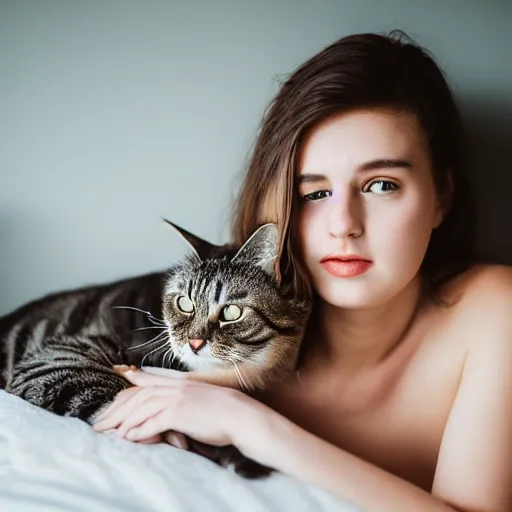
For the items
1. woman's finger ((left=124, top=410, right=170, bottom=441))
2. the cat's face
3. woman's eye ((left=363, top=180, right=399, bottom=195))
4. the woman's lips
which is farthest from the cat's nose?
woman's eye ((left=363, top=180, right=399, bottom=195))

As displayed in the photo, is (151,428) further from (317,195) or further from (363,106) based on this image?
(363,106)

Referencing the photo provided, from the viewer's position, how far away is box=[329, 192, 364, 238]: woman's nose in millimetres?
763

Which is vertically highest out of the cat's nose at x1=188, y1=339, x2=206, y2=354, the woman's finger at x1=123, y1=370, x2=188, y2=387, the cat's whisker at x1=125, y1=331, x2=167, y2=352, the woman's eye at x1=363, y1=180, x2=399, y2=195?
the woman's eye at x1=363, y1=180, x2=399, y2=195

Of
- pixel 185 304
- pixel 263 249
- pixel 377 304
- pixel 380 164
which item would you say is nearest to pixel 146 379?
pixel 185 304

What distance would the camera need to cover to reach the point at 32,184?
38.7 inches

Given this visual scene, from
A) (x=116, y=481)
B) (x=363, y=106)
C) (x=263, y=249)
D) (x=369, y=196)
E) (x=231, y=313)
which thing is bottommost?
(x=116, y=481)

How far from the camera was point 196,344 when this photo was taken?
0.84 meters

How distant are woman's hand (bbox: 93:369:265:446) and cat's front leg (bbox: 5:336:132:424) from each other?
27 millimetres

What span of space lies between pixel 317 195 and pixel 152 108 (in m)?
0.33

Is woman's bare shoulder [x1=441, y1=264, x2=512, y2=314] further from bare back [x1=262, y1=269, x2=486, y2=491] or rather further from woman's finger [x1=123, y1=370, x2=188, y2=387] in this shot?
woman's finger [x1=123, y1=370, x2=188, y2=387]

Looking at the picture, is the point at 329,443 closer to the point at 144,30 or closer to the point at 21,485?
the point at 21,485

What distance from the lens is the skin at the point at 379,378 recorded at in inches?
28.4

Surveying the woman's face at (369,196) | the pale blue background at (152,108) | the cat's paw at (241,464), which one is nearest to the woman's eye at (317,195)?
the woman's face at (369,196)

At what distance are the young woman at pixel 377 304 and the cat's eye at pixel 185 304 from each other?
0.36 feet
